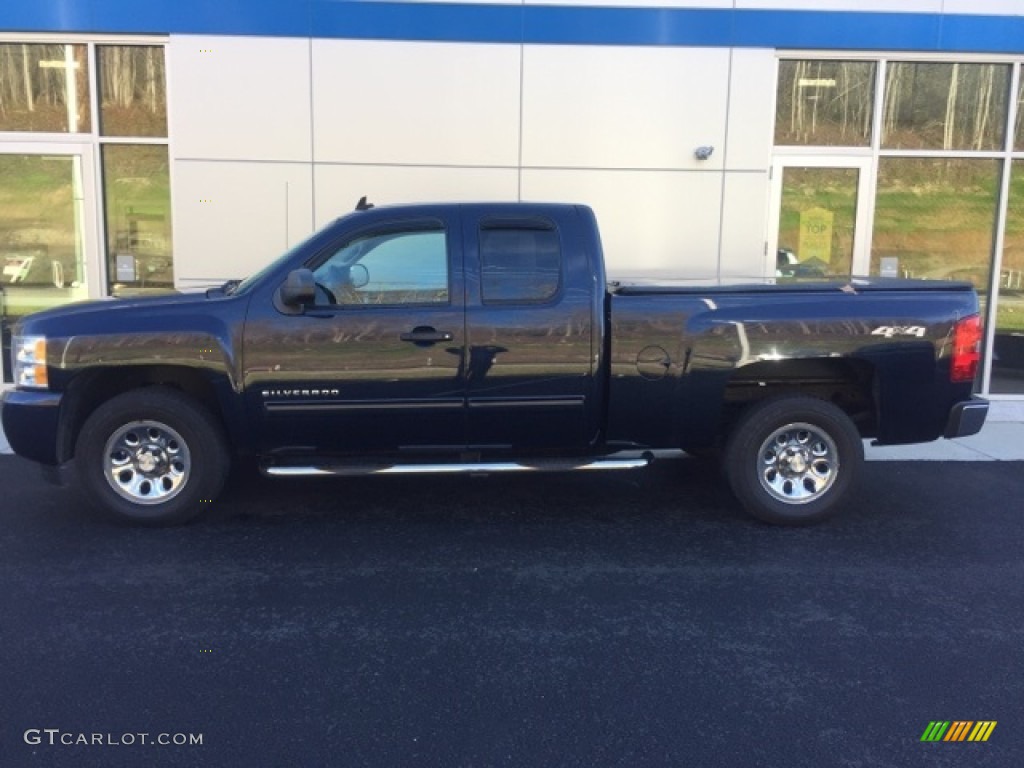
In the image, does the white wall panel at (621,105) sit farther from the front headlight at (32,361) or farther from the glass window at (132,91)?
the front headlight at (32,361)

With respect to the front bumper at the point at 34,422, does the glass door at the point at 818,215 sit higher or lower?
higher

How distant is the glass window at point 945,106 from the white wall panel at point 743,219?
1.60m

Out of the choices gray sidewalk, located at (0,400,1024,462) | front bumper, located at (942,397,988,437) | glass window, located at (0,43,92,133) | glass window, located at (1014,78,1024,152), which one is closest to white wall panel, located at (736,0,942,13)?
glass window, located at (1014,78,1024,152)

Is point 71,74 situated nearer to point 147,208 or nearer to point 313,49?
point 147,208

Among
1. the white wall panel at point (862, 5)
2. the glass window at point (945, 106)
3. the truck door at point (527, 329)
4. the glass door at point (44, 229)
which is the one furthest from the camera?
the glass window at point (945, 106)

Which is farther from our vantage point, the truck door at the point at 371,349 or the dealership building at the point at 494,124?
the dealership building at the point at 494,124

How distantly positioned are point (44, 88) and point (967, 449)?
9.58m

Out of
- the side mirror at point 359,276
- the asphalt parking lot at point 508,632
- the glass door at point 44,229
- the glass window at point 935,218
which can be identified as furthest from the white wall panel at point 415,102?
the glass window at point 935,218

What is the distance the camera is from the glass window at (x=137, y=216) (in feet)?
30.1

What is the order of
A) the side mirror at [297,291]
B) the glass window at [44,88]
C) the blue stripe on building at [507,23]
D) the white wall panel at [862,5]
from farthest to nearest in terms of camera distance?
the glass window at [44,88] < the white wall panel at [862,5] < the blue stripe on building at [507,23] < the side mirror at [297,291]

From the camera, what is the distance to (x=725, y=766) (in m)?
3.08

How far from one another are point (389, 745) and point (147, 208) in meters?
7.62

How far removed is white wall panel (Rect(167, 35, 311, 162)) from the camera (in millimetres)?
8711

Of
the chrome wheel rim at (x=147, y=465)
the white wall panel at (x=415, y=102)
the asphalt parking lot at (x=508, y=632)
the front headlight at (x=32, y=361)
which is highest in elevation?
the white wall panel at (x=415, y=102)
